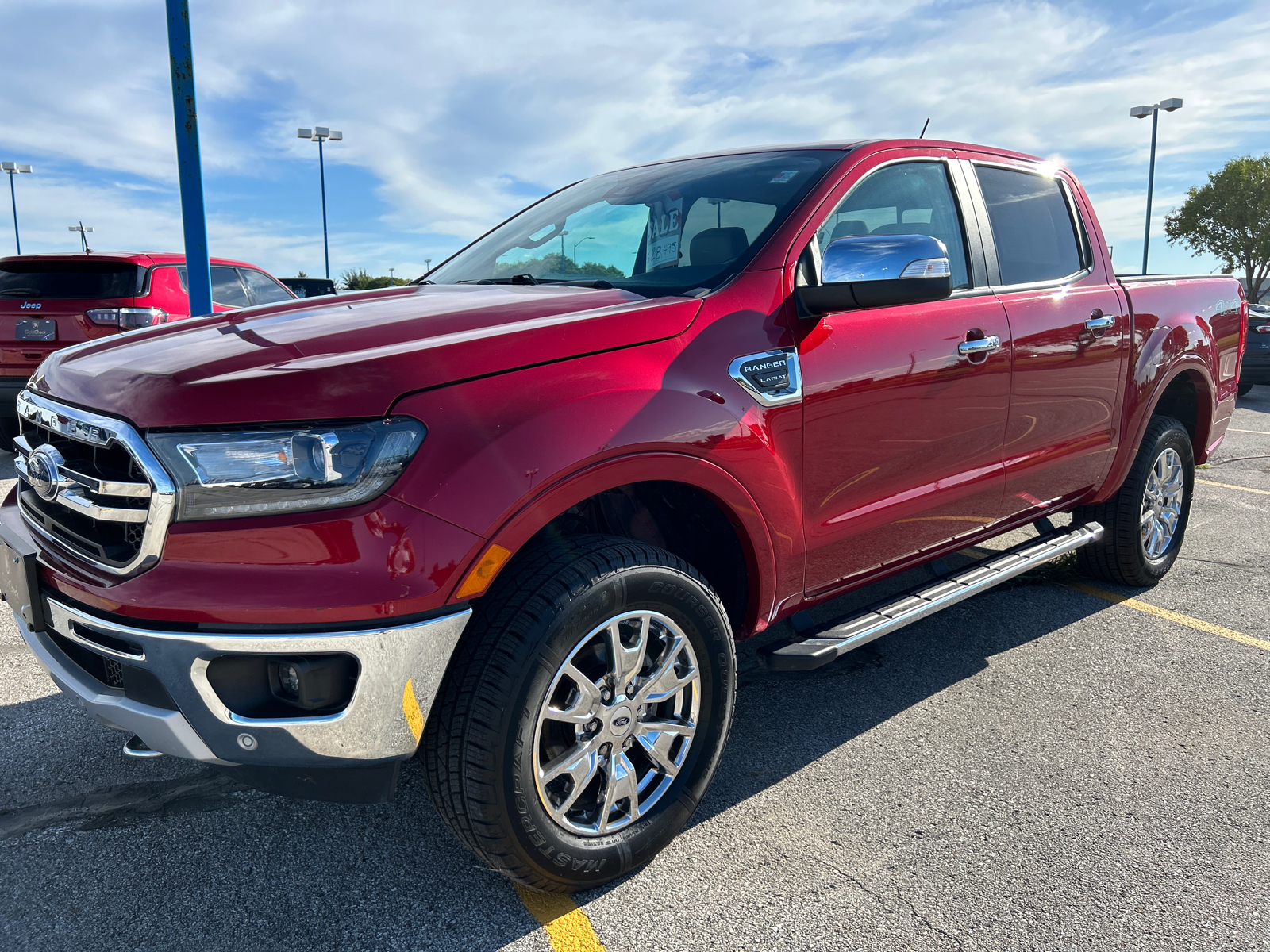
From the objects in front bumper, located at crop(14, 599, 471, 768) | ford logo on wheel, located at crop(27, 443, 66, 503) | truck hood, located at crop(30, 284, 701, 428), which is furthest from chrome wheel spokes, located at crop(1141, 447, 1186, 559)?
ford logo on wheel, located at crop(27, 443, 66, 503)

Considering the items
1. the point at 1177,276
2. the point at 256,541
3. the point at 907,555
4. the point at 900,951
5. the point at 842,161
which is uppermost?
the point at 842,161

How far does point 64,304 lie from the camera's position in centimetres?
714

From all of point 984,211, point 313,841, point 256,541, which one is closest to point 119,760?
point 313,841

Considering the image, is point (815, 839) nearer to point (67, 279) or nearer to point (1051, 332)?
point (1051, 332)

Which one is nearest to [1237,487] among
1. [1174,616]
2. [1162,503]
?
[1162,503]

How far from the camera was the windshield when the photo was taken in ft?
8.94

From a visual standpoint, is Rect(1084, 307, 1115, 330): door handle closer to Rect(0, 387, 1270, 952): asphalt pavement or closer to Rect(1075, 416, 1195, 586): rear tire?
Rect(1075, 416, 1195, 586): rear tire

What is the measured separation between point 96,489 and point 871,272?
1949mm

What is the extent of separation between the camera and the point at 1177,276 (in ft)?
14.4

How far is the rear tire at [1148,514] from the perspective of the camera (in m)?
4.23

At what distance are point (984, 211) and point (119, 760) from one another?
138 inches

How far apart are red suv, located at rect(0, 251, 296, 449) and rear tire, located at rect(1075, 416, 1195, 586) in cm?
672

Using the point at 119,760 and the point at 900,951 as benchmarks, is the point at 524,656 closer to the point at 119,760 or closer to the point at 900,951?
the point at 900,951

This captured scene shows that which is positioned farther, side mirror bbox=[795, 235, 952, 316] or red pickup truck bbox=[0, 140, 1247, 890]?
side mirror bbox=[795, 235, 952, 316]
